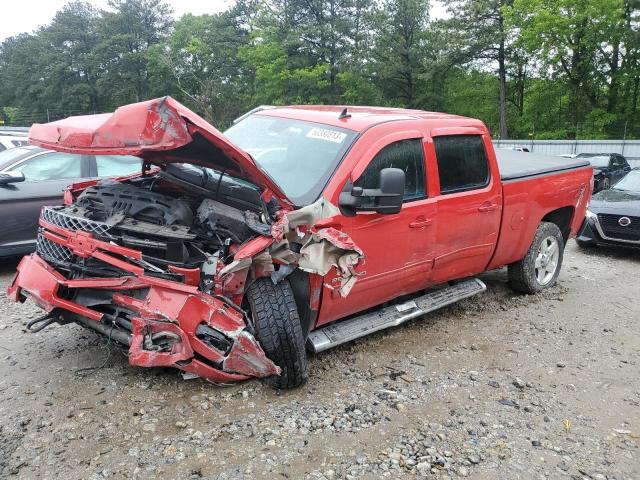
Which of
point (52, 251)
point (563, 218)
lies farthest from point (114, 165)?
point (563, 218)

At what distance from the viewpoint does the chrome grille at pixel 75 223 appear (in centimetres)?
326

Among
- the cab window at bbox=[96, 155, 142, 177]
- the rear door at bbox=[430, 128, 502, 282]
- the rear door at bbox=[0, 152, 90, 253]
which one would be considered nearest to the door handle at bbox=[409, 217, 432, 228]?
the rear door at bbox=[430, 128, 502, 282]

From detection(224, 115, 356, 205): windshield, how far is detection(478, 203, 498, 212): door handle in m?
1.52

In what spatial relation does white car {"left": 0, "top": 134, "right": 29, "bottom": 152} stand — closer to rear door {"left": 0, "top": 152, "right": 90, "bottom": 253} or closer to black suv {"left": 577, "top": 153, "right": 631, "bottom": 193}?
rear door {"left": 0, "top": 152, "right": 90, "bottom": 253}

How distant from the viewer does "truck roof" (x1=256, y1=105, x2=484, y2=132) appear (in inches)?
161

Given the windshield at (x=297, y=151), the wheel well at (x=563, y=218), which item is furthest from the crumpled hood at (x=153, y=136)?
the wheel well at (x=563, y=218)

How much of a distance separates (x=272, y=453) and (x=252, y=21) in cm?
4591

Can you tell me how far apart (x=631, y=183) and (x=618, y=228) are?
1.64m

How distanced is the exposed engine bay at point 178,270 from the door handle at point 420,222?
881mm

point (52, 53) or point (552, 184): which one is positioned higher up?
point (52, 53)

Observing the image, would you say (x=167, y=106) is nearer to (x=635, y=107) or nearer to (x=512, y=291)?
(x=512, y=291)

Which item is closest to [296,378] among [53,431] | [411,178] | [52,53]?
[53,431]

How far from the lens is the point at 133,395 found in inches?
132

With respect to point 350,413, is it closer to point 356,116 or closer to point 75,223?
point 75,223
